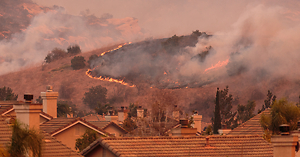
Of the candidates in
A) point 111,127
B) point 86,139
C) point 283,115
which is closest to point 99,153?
point 283,115

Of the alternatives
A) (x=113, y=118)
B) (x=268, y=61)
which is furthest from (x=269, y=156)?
(x=268, y=61)

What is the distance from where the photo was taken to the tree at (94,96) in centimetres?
18212

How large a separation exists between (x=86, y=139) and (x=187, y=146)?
11.5 m

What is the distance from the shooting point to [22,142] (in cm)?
1484

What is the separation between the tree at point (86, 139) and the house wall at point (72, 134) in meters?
0.86

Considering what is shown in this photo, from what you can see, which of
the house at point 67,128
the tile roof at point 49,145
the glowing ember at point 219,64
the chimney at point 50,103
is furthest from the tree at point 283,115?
the glowing ember at point 219,64

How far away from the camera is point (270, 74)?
575 feet

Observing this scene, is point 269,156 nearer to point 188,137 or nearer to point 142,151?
point 188,137

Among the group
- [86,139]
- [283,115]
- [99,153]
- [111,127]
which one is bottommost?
[99,153]

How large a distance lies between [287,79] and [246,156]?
15324 centimetres

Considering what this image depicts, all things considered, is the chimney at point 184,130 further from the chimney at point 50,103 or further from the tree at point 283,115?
the chimney at point 50,103

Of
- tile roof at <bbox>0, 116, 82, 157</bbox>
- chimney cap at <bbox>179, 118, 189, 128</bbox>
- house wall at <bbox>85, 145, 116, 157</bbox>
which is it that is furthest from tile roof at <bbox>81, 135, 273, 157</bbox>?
tile roof at <bbox>0, 116, 82, 157</bbox>

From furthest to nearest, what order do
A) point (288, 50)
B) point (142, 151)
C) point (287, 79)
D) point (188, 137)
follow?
point (288, 50), point (287, 79), point (188, 137), point (142, 151)

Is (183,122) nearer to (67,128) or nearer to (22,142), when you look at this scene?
(22,142)
